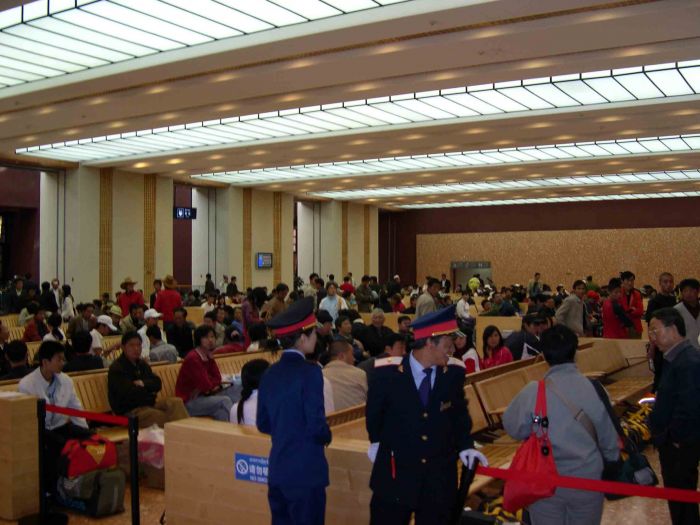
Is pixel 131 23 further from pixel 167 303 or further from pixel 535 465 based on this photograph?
pixel 535 465

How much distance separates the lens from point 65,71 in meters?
15.9

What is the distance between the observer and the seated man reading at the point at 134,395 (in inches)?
317

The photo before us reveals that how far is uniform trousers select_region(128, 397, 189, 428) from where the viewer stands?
801cm

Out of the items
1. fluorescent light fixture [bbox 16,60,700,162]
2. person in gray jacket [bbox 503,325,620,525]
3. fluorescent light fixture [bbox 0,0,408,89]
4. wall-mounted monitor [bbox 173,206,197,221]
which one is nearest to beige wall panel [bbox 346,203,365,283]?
wall-mounted monitor [bbox 173,206,197,221]

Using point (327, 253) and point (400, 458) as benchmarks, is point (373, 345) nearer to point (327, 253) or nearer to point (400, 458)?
point (400, 458)

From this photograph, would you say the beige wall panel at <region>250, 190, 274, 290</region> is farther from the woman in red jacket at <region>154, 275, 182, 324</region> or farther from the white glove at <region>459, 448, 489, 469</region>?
the white glove at <region>459, 448, 489, 469</region>

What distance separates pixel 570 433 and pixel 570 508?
1.30 ft

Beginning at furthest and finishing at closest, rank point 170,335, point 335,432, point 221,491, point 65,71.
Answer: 1. point 65,71
2. point 170,335
3. point 335,432
4. point 221,491

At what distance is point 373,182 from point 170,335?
2143 cm

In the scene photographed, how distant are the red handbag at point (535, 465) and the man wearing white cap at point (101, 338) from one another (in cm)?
843

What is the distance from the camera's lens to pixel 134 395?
26.7 ft

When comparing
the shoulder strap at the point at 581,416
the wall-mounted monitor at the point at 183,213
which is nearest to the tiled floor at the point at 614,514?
the shoulder strap at the point at 581,416

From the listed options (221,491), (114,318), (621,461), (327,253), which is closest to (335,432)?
(221,491)

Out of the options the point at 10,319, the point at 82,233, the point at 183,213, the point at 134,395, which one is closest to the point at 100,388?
the point at 134,395
